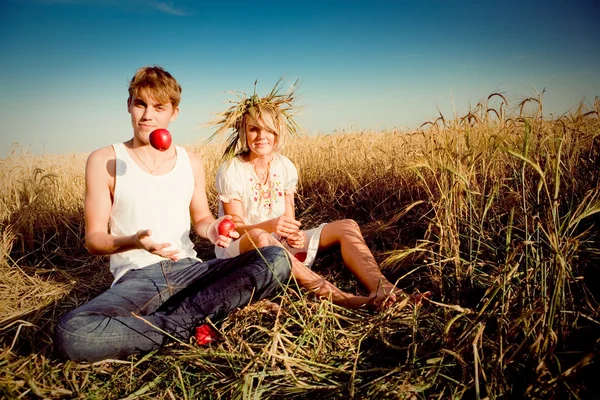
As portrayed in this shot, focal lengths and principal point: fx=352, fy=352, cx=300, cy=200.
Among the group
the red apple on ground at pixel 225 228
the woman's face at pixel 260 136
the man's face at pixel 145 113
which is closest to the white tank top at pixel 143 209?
the man's face at pixel 145 113

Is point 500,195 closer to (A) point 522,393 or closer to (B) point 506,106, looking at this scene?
(B) point 506,106

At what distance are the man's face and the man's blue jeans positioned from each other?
0.73 meters

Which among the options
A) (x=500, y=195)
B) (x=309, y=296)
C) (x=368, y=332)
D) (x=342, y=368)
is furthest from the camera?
(x=500, y=195)

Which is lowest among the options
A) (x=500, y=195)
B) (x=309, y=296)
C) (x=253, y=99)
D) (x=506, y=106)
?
(x=309, y=296)

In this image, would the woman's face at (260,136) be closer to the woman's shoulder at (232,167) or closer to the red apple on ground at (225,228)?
the woman's shoulder at (232,167)

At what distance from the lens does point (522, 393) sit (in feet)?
3.48

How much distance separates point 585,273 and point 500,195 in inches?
26.5

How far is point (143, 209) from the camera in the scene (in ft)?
6.26

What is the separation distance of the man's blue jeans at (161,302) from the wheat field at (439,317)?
0.26 ft

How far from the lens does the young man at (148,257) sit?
4.89ft

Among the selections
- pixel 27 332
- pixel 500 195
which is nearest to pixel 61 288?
pixel 27 332

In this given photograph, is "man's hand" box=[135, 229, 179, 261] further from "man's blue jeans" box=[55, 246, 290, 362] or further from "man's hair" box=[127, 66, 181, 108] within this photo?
"man's hair" box=[127, 66, 181, 108]

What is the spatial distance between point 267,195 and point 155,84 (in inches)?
41.2

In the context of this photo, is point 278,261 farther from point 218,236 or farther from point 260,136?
point 260,136
